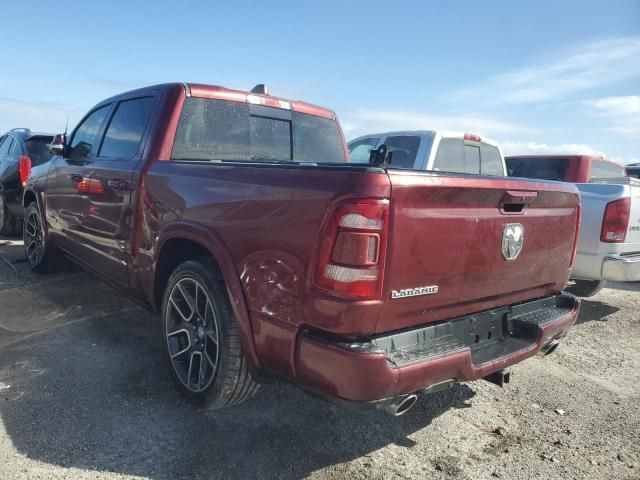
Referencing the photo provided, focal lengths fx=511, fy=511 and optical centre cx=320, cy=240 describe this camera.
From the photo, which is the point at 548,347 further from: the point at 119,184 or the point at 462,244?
the point at 119,184

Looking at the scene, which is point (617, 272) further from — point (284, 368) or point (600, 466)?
point (284, 368)

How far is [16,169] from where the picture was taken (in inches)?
310

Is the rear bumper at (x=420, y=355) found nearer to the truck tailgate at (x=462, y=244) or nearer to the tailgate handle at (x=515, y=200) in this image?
the truck tailgate at (x=462, y=244)

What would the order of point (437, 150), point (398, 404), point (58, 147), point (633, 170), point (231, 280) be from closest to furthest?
point (398, 404)
point (231, 280)
point (58, 147)
point (437, 150)
point (633, 170)

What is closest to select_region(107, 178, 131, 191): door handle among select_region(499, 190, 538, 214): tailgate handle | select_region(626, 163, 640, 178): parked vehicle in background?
→ select_region(499, 190, 538, 214): tailgate handle

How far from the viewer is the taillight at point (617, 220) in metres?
4.91

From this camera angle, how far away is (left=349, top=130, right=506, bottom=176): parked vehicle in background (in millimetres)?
6359

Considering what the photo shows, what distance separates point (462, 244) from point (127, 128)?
2.79 m

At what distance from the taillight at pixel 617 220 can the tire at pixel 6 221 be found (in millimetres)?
8377

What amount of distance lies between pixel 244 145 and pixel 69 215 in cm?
198

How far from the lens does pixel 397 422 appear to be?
3.06 metres

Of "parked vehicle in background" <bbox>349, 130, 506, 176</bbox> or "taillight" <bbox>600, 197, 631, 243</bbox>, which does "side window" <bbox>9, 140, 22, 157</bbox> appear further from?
"taillight" <bbox>600, 197, 631, 243</bbox>

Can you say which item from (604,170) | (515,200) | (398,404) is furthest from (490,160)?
(398,404)

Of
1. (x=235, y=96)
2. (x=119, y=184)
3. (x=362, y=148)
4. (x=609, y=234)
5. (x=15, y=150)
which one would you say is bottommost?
(x=609, y=234)
